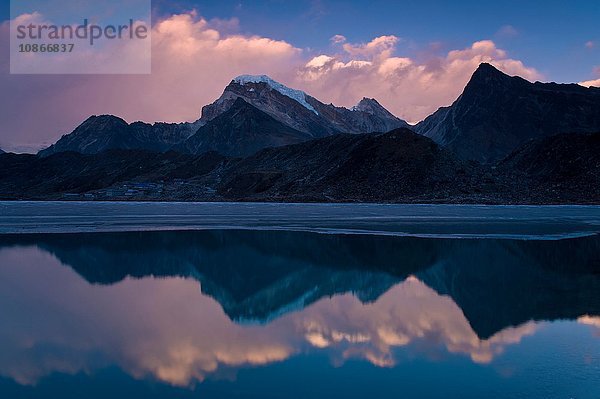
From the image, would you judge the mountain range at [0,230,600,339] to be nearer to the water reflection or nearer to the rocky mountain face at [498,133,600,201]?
the water reflection

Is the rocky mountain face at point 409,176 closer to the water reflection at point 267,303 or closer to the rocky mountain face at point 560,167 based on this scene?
the rocky mountain face at point 560,167

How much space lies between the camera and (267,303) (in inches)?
706

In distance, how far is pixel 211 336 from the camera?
13617mm

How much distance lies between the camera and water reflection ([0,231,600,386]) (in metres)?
12.1

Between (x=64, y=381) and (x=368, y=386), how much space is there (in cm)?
612

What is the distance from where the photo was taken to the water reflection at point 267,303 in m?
12.1

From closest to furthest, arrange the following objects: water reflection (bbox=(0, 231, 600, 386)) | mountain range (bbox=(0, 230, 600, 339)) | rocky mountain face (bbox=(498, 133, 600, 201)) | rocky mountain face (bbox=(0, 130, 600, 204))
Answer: water reflection (bbox=(0, 231, 600, 386))
mountain range (bbox=(0, 230, 600, 339))
rocky mountain face (bbox=(0, 130, 600, 204))
rocky mountain face (bbox=(498, 133, 600, 201))

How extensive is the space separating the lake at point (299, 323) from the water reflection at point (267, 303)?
7 centimetres

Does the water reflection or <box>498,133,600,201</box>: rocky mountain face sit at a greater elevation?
<box>498,133,600,201</box>: rocky mountain face

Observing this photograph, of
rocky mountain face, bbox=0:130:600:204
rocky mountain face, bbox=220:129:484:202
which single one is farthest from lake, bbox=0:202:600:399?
rocky mountain face, bbox=220:129:484:202

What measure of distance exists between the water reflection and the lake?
7 cm

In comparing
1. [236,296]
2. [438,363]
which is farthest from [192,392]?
Result: [236,296]

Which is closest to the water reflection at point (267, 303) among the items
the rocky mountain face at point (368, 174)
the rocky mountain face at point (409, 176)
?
the rocky mountain face at point (409, 176)

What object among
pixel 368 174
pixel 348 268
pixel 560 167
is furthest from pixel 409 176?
pixel 348 268
